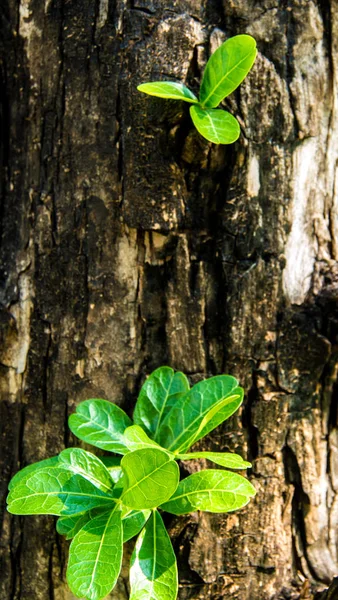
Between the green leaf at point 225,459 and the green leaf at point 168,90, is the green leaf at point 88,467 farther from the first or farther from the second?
the green leaf at point 168,90

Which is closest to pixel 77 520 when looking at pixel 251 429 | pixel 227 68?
pixel 251 429

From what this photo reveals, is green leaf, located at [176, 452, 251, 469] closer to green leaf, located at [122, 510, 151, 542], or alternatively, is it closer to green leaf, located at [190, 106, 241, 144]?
green leaf, located at [122, 510, 151, 542]

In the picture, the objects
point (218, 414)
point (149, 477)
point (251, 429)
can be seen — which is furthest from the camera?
point (251, 429)

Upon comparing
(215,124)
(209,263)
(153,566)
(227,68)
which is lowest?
(153,566)

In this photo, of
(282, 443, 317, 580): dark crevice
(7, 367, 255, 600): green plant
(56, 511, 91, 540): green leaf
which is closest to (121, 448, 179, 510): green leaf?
(7, 367, 255, 600): green plant

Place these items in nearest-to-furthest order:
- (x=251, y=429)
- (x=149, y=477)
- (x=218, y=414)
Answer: (x=149, y=477), (x=218, y=414), (x=251, y=429)

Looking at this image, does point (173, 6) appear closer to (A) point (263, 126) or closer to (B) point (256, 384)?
(A) point (263, 126)

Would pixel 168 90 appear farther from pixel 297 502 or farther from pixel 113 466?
pixel 297 502
